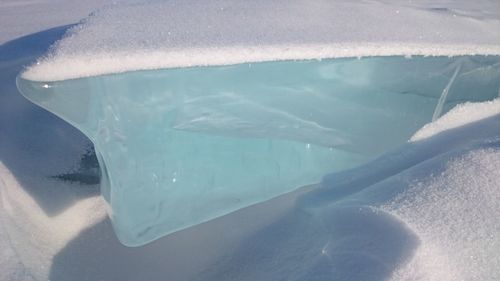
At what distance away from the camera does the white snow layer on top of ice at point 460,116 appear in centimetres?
118

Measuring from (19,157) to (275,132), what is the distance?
2.10ft

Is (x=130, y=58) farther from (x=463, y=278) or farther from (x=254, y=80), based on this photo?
(x=463, y=278)

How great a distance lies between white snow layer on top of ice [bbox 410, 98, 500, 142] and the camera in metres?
1.18

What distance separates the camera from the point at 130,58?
0.97 metres

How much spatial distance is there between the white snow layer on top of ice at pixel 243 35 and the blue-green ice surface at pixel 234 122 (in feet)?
0.13

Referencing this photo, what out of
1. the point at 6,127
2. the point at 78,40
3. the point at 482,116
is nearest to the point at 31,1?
the point at 6,127

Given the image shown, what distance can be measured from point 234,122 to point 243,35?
0.20 metres

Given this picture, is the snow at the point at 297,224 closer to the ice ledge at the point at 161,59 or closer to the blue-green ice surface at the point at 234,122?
the blue-green ice surface at the point at 234,122

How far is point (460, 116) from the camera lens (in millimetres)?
1201

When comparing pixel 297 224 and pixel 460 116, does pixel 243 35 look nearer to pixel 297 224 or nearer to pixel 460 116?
pixel 297 224

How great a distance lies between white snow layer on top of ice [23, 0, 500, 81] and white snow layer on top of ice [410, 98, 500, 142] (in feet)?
0.45

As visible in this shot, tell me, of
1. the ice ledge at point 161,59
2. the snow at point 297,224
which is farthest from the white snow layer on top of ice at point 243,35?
the snow at point 297,224

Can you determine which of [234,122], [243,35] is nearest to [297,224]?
[234,122]

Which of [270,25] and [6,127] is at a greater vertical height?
[270,25]
